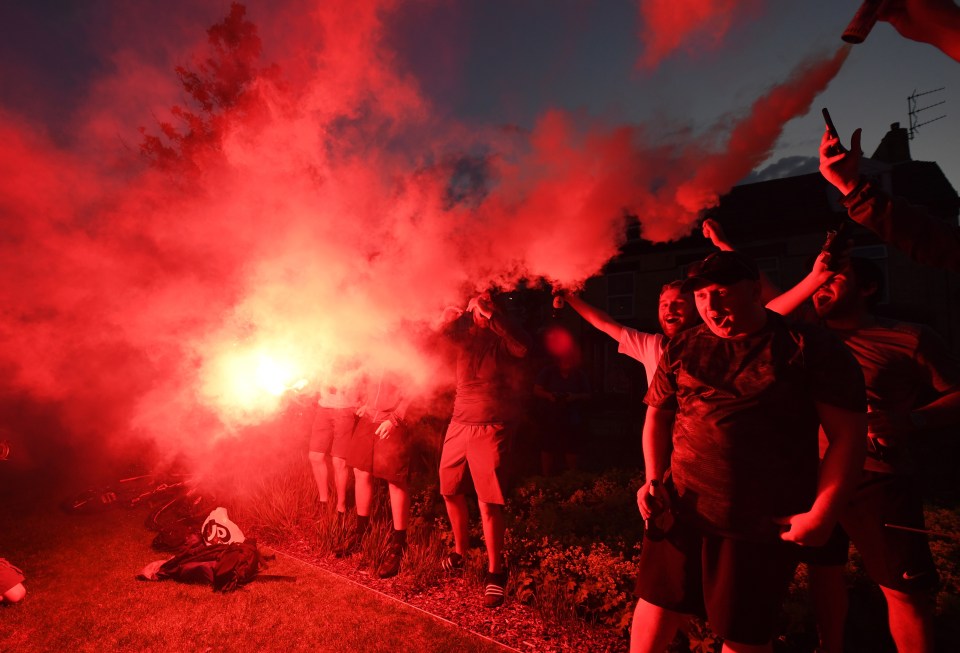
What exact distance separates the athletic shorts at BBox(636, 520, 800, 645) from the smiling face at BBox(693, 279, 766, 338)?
88 cm

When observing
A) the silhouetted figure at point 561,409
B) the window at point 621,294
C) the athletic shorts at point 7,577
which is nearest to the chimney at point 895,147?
the window at point 621,294

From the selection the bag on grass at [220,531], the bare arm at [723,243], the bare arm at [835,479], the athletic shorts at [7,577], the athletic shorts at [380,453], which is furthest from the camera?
the bag on grass at [220,531]

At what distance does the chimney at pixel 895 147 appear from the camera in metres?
16.9

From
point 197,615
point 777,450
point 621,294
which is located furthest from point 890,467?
point 621,294

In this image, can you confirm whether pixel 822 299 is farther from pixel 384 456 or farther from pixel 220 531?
pixel 220 531

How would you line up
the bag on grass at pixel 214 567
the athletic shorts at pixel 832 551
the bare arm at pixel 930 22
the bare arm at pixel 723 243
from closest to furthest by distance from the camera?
the bare arm at pixel 930 22 → the athletic shorts at pixel 832 551 → the bare arm at pixel 723 243 → the bag on grass at pixel 214 567

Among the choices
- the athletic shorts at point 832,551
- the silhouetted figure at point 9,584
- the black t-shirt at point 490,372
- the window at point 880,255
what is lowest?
the silhouetted figure at point 9,584

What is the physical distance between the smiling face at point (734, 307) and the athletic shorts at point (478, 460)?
2249 millimetres

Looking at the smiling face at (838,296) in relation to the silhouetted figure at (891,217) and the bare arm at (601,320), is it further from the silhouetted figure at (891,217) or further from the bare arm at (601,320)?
the bare arm at (601,320)

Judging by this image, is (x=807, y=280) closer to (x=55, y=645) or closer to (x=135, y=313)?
(x=55, y=645)

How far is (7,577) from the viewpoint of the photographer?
Answer: 3.53m

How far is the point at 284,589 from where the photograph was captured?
12.8ft

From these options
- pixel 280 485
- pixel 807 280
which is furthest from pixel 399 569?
pixel 807 280

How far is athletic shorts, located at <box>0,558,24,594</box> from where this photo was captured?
3502 mm
